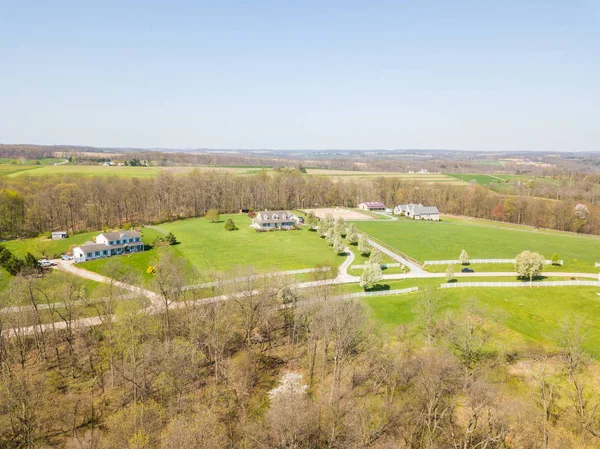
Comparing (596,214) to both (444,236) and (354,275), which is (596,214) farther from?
(354,275)

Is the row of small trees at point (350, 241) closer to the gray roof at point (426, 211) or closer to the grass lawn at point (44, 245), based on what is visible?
Result: the gray roof at point (426, 211)

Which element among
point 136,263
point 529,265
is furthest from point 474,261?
point 136,263

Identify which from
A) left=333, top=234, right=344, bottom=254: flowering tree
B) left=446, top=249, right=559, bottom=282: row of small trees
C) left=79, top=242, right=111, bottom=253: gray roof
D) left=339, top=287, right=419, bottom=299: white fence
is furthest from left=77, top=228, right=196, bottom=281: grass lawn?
left=446, top=249, right=559, bottom=282: row of small trees

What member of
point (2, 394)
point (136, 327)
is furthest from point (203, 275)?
point (2, 394)

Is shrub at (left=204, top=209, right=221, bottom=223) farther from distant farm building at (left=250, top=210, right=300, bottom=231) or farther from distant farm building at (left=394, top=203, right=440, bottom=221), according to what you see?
distant farm building at (left=394, top=203, right=440, bottom=221)

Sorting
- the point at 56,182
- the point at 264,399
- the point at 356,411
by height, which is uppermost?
the point at 56,182

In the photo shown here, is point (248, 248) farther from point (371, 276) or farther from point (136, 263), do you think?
point (371, 276)
